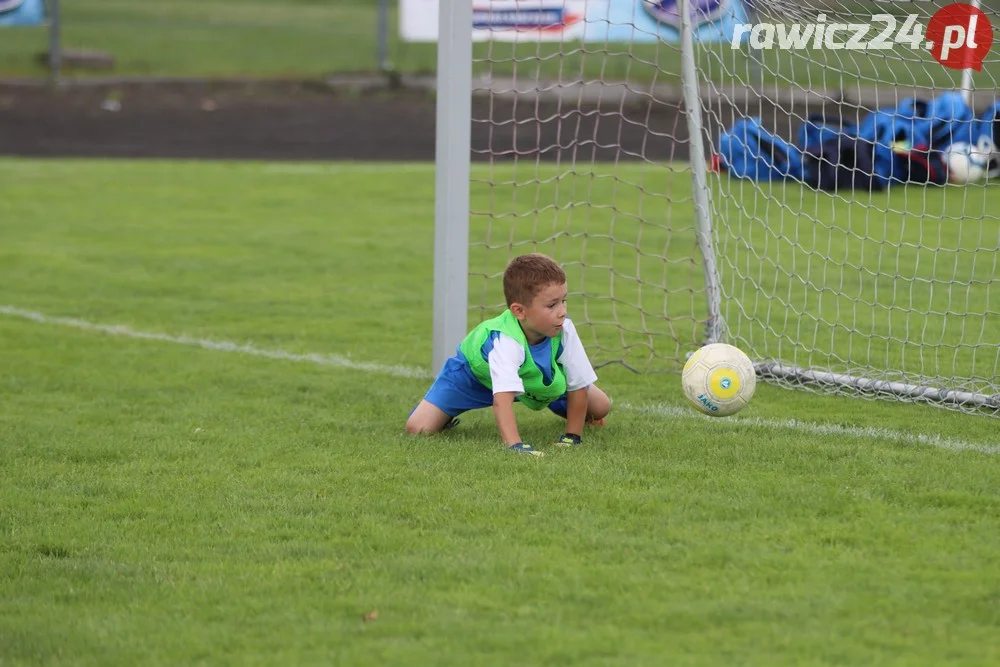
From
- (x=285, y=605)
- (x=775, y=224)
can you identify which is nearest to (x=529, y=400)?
(x=285, y=605)

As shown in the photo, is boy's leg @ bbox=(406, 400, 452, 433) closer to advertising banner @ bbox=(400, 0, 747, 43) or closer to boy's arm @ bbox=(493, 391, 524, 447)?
boy's arm @ bbox=(493, 391, 524, 447)

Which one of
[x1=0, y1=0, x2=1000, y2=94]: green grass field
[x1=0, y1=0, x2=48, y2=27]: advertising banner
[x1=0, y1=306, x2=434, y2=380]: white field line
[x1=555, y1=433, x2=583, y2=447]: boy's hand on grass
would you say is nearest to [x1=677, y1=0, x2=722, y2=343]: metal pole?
[x1=0, y1=306, x2=434, y2=380]: white field line

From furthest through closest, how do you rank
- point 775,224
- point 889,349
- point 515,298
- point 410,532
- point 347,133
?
point 347,133
point 775,224
point 889,349
point 515,298
point 410,532

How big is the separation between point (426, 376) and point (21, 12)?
603 inches

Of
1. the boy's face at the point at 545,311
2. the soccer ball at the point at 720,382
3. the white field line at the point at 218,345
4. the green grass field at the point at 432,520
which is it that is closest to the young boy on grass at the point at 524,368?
the boy's face at the point at 545,311

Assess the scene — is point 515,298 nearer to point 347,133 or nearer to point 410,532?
point 410,532

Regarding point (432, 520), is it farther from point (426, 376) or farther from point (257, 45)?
point (257, 45)

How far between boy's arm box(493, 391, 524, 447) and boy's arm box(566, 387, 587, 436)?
263mm

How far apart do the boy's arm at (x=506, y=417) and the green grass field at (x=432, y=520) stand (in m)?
0.08

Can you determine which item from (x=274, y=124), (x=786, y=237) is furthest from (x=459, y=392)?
(x=274, y=124)

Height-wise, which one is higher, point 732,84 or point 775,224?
point 732,84

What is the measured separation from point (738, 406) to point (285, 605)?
231 cm

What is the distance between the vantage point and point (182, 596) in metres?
3.61

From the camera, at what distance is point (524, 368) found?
512cm
